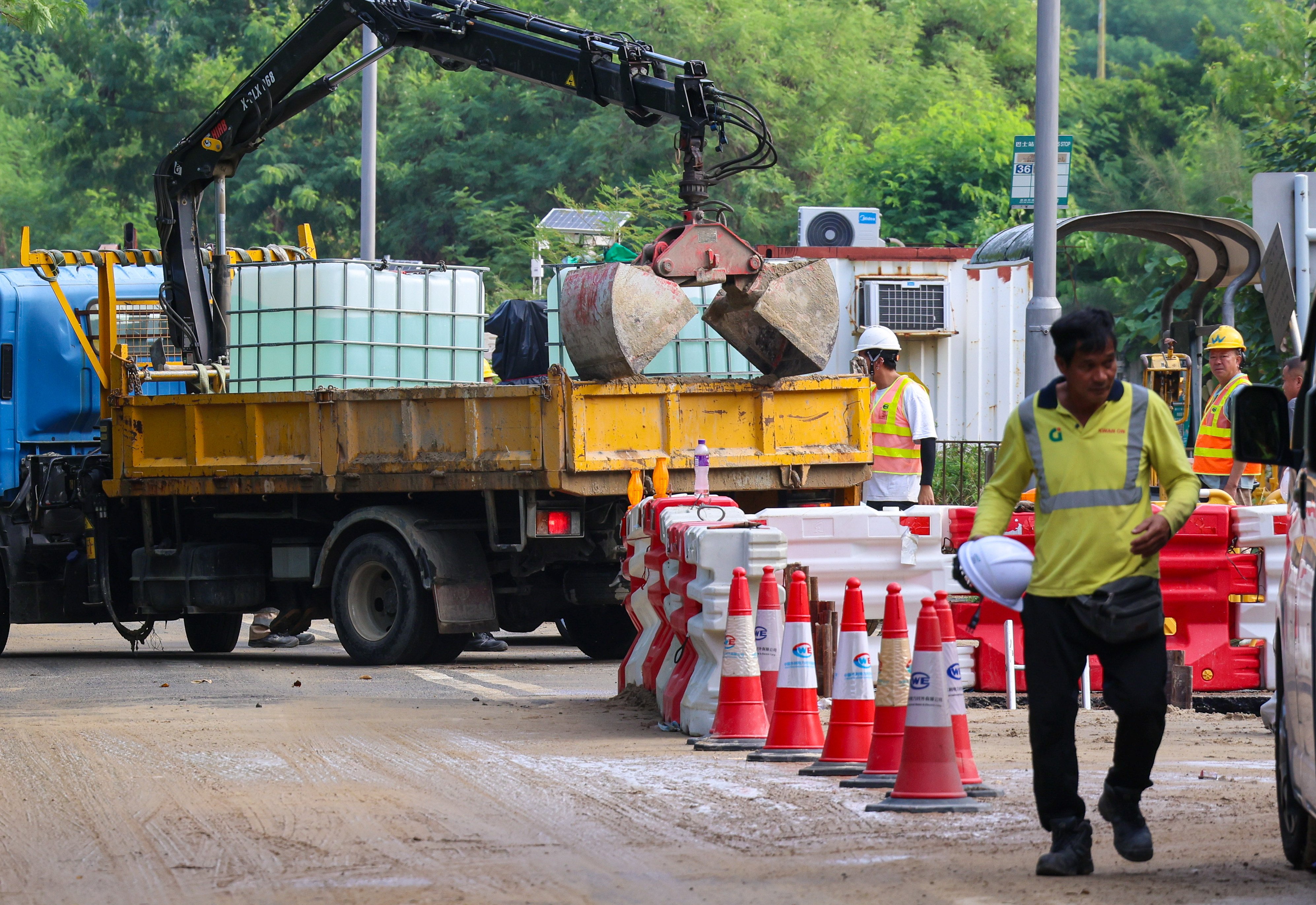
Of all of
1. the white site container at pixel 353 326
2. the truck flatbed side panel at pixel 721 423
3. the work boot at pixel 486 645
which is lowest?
the work boot at pixel 486 645

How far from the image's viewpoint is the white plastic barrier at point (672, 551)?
1041cm

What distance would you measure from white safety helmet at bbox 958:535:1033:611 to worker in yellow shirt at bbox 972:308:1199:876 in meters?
0.05

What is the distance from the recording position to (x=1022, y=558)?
6.30 m

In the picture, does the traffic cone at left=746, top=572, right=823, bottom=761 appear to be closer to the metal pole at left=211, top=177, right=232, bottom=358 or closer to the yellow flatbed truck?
the yellow flatbed truck

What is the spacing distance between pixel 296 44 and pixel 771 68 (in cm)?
3465

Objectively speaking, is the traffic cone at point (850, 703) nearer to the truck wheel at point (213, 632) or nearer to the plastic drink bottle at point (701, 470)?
the plastic drink bottle at point (701, 470)

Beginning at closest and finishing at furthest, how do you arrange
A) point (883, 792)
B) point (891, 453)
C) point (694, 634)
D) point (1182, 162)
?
point (883, 792)
point (694, 634)
point (891, 453)
point (1182, 162)

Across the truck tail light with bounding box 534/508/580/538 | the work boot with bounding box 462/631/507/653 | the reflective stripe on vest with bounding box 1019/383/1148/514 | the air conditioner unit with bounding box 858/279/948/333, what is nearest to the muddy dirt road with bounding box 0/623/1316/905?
the reflective stripe on vest with bounding box 1019/383/1148/514

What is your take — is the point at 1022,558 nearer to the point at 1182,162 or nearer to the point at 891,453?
the point at 891,453

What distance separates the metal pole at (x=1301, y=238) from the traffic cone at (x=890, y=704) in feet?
17.5

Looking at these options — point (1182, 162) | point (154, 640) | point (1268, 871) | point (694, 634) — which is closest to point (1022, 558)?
point (1268, 871)

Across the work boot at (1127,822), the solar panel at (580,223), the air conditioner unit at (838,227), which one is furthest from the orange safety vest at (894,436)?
the solar panel at (580,223)

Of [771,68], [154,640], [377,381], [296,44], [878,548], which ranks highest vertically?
[771,68]

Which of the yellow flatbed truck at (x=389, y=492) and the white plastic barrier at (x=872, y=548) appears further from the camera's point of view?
the yellow flatbed truck at (x=389, y=492)
